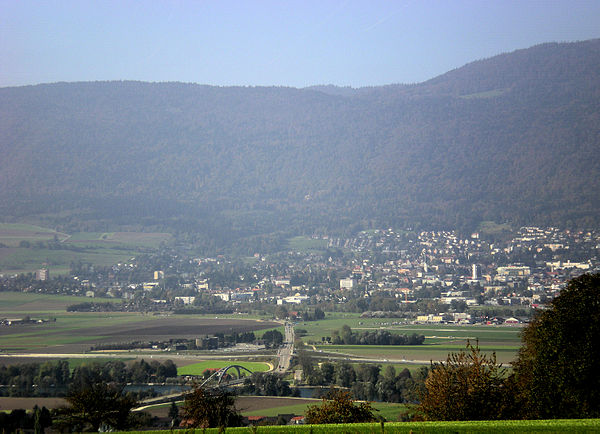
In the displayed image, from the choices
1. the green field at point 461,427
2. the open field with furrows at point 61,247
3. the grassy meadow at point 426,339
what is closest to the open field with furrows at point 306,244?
the open field with furrows at point 61,247

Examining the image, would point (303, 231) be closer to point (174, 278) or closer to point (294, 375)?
point (174, 278)

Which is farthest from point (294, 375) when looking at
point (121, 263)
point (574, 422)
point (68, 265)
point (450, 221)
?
point (450, 221)

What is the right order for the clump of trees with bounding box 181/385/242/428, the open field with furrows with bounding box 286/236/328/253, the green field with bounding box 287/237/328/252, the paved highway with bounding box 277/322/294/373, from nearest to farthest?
the clump of trees with bounding box 181/385/242/428 < the paved highway with bounding box 277/322/294/373 < the open field with furrows with bounding box 286/236/328/253 < the green field with bounding box 287/237/328/252

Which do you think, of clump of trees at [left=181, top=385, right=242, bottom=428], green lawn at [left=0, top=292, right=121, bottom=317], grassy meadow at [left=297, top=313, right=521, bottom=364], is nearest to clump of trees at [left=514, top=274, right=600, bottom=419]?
clump of trees at [left=181, top=385, right=242, bottom=428]

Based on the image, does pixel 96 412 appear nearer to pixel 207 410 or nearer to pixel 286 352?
pixel 207 410

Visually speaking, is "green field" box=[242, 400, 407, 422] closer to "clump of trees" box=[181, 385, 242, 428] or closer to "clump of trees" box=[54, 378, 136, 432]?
"clump of trees" box=[181, 385, 242, 428]

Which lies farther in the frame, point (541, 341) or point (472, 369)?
point (541, 341)
